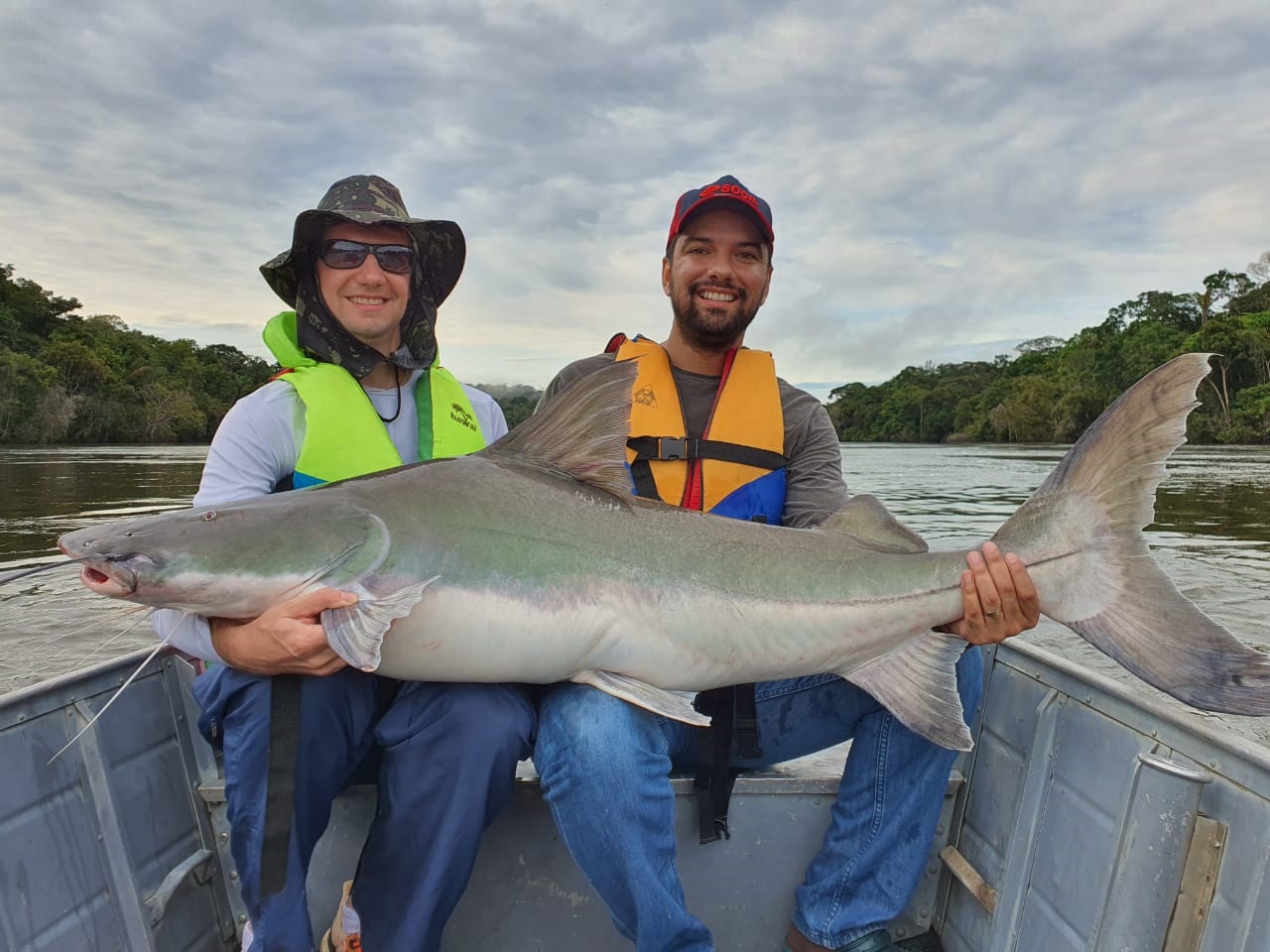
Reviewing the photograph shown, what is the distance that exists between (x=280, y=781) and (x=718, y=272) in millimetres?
2483

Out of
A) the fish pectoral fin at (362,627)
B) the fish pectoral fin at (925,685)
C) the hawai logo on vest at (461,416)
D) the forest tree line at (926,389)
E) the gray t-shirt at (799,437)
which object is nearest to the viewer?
the fish pectoral fin at (362,627)

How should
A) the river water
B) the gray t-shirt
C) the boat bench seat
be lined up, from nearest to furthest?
the boat bench seat, the gray t-shirt, the river water

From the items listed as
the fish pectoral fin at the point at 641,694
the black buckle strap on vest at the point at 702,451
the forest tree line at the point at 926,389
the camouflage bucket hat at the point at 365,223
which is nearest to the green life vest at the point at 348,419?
the camouflage bucket hat at the point at 365,223

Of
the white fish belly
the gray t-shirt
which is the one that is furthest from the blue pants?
the gray t-shirt

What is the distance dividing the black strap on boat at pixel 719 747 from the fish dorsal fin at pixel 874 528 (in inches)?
23.4

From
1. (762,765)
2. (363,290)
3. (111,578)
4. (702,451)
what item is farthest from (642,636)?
(363,290)

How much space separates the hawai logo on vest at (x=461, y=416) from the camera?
316cm

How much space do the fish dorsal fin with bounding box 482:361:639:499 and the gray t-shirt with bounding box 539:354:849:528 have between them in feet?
2.55

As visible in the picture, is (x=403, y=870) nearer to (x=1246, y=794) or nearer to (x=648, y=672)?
(x=648, y=672)

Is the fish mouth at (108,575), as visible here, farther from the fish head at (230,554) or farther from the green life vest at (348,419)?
the green life vest at (348,419)

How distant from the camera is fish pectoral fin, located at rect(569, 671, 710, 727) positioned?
2334mm

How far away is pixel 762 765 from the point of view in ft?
9.45

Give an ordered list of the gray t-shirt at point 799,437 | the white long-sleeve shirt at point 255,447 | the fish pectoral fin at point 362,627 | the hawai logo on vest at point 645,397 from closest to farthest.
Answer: the fish pectoral fin at point 362,627
the white long-sleeve shirt at point 255,447
the gray t-shirt at point 799,437
the hawai logo on vest at point 645,397

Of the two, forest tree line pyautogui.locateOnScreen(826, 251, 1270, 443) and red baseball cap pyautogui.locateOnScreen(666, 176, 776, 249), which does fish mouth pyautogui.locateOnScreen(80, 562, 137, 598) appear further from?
forest tree line pyautogui.locateOnScreen(826, 251, 1270, 443)
